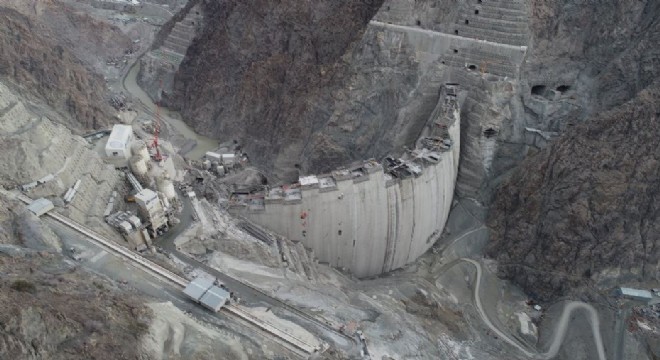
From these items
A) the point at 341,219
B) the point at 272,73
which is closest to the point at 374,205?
the point at 341,219

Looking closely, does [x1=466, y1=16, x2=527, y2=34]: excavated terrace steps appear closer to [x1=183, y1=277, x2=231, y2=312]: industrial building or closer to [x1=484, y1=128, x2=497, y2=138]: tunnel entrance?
[x1=484, y1=128, x2=497, y2=138]: tunnel entrance

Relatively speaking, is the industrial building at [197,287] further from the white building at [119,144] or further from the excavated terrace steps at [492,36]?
the excavated terrace steps at [492,36]

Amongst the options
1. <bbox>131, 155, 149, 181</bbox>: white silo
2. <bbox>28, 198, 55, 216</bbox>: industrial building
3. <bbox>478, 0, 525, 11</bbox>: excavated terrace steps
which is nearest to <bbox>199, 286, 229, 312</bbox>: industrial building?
<bbox>28, 198, 55, 216</bbox>: industrial building

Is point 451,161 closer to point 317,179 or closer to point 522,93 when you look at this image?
point 522,93

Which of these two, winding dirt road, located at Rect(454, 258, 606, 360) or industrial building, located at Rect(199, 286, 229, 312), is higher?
industrial building, located at Rect(199, 286, 229, 312)

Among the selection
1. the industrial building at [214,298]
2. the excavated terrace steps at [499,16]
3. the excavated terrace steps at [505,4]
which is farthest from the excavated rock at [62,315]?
the excavated terrace steps at [505,4]

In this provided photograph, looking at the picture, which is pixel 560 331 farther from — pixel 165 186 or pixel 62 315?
pixel 62 315

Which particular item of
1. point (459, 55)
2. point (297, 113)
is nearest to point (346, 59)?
point (297, 113)
